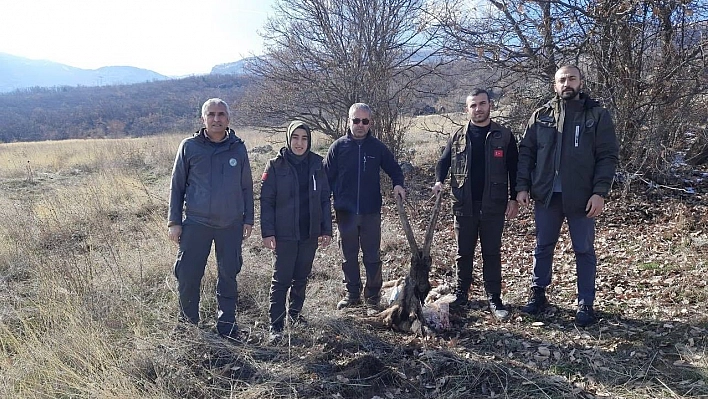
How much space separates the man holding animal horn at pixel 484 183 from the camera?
13.6 ft

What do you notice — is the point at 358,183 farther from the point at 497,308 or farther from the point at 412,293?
the point at 497,308

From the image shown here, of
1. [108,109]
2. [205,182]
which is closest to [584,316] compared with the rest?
[205,182]

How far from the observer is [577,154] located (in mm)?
3781

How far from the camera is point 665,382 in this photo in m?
3.12

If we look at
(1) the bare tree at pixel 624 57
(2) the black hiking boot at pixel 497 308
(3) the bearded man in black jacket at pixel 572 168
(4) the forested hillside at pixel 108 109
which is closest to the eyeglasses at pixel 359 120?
(3) the bearded man in black jacket at pixel 572 168

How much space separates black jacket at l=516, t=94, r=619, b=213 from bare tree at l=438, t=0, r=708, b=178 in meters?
3.57

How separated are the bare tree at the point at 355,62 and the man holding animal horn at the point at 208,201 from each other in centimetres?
671

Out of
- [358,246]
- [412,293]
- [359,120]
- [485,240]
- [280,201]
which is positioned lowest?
[412,293]

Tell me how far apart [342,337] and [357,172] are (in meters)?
1.62

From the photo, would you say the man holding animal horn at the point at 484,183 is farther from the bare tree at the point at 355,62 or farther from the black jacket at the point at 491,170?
the bare tree at the point at 355,62

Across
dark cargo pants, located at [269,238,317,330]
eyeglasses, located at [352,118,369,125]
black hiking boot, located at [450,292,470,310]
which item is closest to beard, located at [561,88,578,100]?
eyeglasses, located at [352,118,369,125]

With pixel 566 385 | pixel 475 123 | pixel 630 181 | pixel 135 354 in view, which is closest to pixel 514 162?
pixel 475 123

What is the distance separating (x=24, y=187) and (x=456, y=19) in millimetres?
13509

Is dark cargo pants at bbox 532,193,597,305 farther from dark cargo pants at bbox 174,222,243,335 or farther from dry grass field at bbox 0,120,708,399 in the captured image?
dark cargo pants at bbox 174,222,243,335
